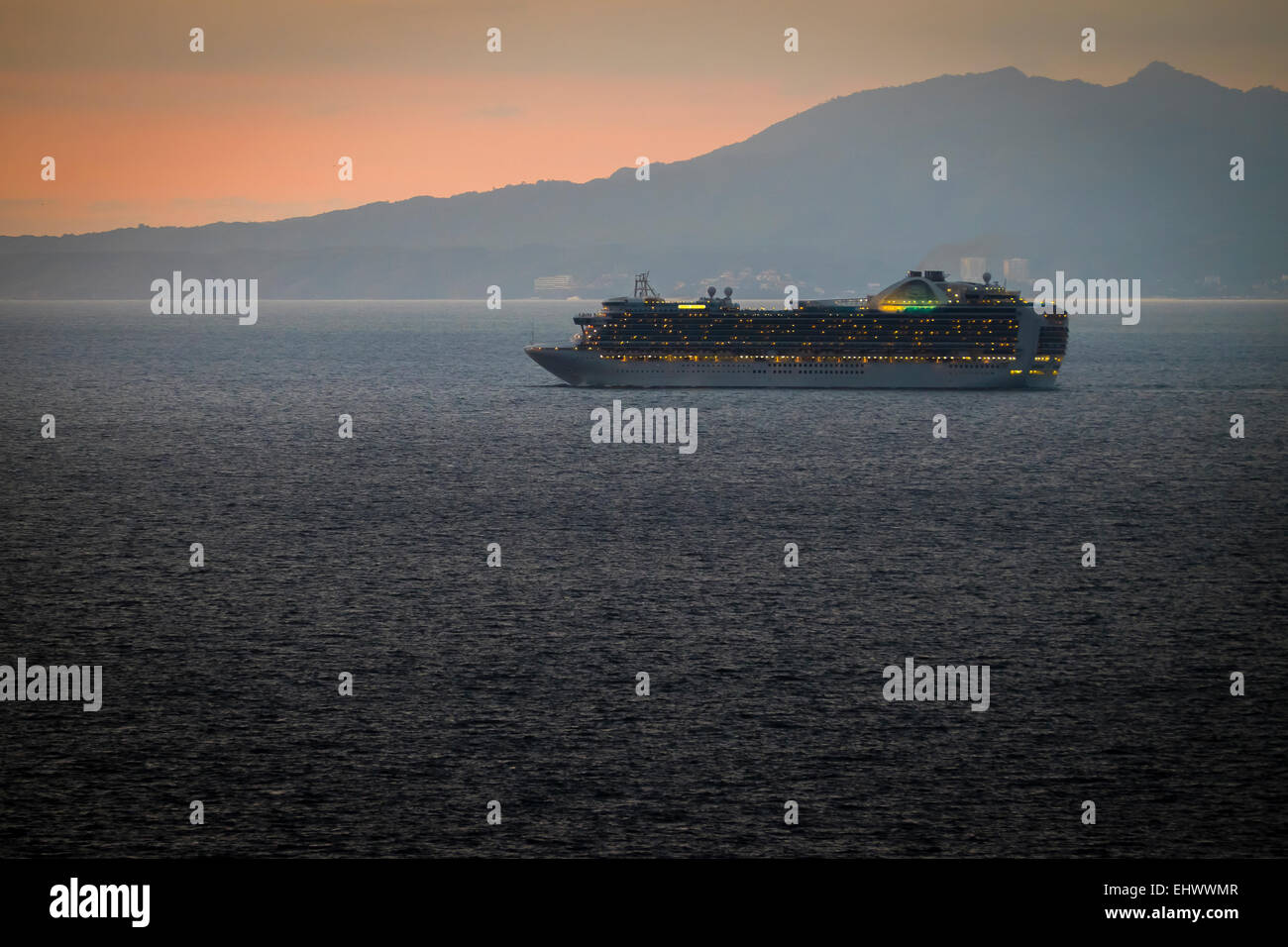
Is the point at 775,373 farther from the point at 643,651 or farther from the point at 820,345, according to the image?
the point at 643,651

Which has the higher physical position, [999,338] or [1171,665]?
[999,338]

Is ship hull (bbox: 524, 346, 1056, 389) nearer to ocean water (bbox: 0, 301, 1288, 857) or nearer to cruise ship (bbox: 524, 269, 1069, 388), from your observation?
cruise ship (bbox: 524, 269, 1069, 388)

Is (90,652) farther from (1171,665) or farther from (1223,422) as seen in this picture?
(1223,422)

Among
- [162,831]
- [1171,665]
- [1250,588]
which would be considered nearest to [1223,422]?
[1250,588]
